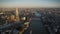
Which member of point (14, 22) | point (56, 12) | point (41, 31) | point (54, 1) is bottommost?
point (41, 31)

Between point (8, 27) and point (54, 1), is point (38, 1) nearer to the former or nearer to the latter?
point (54, 1)

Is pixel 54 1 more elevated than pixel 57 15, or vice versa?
pixel 54 1

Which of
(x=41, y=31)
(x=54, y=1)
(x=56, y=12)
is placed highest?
(x=54, y=1)

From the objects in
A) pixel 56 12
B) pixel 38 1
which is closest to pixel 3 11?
pixel 38 1

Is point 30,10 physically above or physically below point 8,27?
above

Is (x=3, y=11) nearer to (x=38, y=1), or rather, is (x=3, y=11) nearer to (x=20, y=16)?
(x=20, y=16)

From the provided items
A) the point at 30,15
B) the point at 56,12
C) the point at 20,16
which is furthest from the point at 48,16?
the point at 20,16

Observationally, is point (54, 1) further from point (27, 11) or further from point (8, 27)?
point (8, 27)
